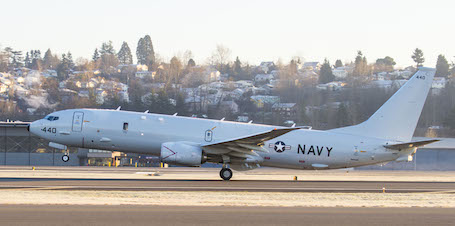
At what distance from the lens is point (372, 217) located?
21375 mm

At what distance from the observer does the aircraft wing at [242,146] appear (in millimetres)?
37219

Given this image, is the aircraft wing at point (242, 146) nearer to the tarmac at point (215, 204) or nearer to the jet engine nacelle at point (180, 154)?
the jet engine nacelle at point (180, 154)

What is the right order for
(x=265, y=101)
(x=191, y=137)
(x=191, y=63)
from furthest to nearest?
(x=191, y=63) → (x=265, y=101) → (x=191, y=137)

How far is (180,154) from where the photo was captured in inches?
1479

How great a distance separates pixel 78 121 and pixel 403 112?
62.9ft

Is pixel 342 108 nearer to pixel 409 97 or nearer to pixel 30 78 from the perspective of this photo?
pixel 409 97

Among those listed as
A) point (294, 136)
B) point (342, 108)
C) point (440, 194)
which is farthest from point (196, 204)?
point (342, 108)

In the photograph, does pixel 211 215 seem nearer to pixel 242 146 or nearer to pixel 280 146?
pixel 242 146

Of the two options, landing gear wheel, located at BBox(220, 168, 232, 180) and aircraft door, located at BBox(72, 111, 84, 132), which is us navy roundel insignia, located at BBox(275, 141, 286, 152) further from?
aircraft door, located at BBox(72, 111, 84, 132)

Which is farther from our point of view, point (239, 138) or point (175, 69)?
point (175, 69)

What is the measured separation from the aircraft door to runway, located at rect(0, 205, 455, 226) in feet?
54.5

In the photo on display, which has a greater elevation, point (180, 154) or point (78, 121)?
point (78, 121)

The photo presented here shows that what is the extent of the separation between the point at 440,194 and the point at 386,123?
9.80m

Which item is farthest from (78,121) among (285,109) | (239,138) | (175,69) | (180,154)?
(175,69)
